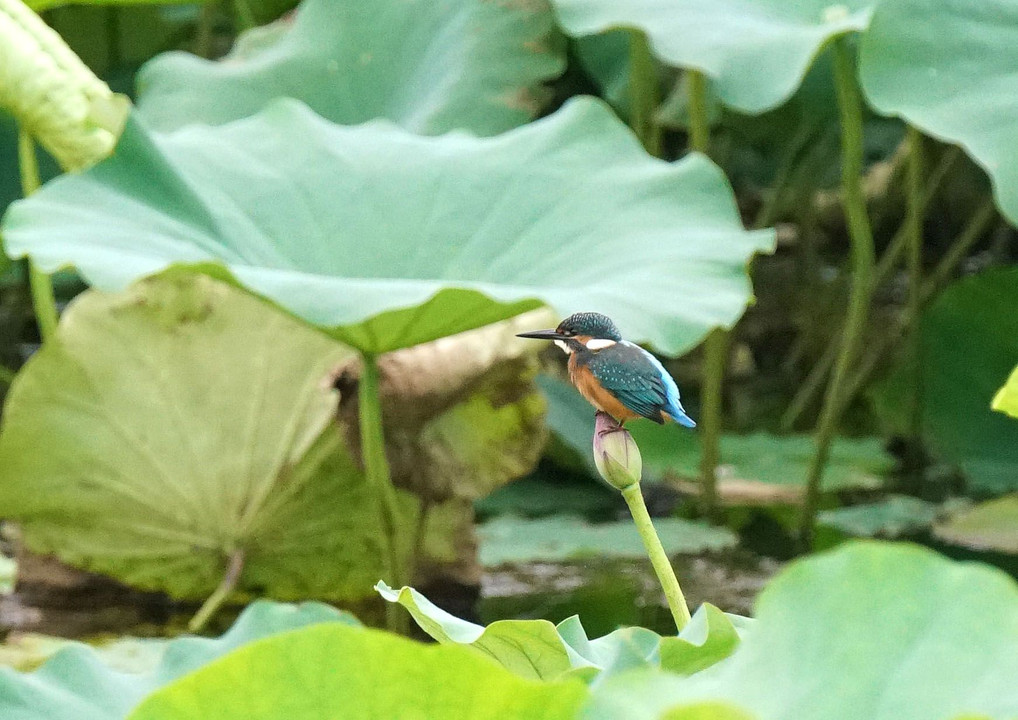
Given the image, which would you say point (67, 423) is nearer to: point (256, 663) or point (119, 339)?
point (119, 339)

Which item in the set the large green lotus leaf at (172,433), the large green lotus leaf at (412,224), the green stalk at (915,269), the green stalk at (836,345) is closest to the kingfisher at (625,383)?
the large green lotus leaf at (412,224)

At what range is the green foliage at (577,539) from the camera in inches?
93.9

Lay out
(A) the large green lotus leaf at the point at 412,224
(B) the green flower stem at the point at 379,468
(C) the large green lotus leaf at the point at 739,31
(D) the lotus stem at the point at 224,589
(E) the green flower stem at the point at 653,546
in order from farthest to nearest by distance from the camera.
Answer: (D) the lotus stem at the point at 224,589 → (C) the large green lotus leaf at the point at 739,31 → (B) the green flower stem at the point at 379,468 → (A) the large green lotus leaf at the point at 412,224 → (E) the green flower stem at the point at 653,546

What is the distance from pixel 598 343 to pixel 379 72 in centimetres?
196

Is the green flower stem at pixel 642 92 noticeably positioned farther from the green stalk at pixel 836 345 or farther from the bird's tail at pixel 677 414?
the bird's tail at pixel 677 414

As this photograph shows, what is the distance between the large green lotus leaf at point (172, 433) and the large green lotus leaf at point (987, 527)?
103 cm

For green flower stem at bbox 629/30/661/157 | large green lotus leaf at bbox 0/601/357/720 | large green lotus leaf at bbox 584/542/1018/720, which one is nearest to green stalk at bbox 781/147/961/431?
green flower stem at bbox 629/30/661/157

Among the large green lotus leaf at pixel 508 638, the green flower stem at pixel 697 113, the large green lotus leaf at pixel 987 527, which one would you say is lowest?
the large green lotus leaf at pixel 987 527

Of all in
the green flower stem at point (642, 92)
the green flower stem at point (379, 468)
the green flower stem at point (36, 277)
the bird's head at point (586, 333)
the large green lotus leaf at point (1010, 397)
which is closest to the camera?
the bird's head at point (586, 333)

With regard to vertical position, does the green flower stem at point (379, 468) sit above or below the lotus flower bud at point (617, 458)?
below

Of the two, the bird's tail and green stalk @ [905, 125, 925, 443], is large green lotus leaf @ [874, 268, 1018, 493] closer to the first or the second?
green stalk @ [905, 125, 925, 443]

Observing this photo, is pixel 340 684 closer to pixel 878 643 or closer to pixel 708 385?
pixel 878 643

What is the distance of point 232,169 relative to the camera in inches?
76.1

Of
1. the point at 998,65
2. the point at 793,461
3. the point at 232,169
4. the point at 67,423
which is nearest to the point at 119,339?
the point at 67,423
